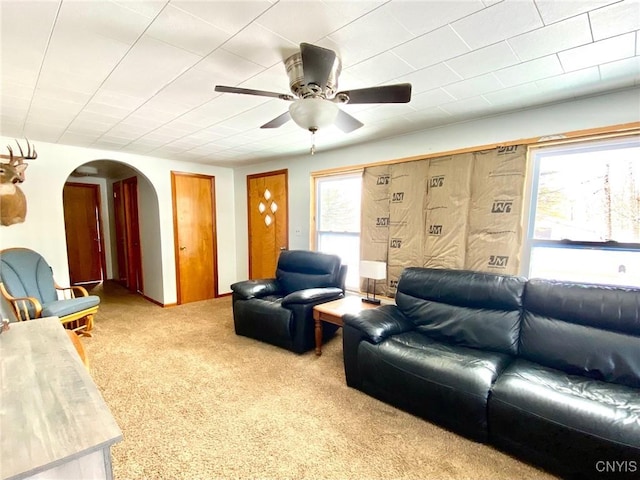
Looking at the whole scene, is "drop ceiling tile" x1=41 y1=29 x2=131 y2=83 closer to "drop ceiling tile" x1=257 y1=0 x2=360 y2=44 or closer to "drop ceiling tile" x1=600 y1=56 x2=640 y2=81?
"drop ceiling tile" x1=257 y1=0 x2=360 y2=44

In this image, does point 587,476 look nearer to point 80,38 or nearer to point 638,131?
point 638,131

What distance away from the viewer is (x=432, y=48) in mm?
1651

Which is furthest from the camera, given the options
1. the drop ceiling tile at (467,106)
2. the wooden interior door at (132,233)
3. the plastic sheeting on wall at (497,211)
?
the wooden interior door at (132,233)

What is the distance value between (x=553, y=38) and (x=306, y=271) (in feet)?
9.83

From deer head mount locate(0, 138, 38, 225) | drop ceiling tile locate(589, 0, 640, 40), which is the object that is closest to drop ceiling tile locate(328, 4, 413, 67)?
drop ceiling tile locate(589, 0, 640, 40)

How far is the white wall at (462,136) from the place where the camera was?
2.20 meters

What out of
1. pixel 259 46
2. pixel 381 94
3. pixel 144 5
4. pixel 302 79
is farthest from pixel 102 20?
pixel 381 94

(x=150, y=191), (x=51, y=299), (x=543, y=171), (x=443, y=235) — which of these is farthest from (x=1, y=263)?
(x=543, y=171)

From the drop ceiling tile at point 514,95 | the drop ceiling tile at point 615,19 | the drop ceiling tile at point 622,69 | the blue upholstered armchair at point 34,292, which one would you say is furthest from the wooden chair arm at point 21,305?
the drop ceiling tile at point 622,69

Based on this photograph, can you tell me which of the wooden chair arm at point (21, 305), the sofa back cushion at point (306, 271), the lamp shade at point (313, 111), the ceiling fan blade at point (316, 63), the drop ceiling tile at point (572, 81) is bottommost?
the wooden chair arm at point (21, 305)

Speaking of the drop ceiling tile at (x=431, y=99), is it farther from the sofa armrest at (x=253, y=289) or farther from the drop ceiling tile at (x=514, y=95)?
the sofa armrest at (x=253, y=289)

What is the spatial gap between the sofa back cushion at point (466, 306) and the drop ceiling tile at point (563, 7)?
172 centimetres

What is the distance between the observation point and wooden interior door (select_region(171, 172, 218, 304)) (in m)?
4.75

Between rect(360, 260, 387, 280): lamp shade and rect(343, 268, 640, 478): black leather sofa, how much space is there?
434 millimetres
